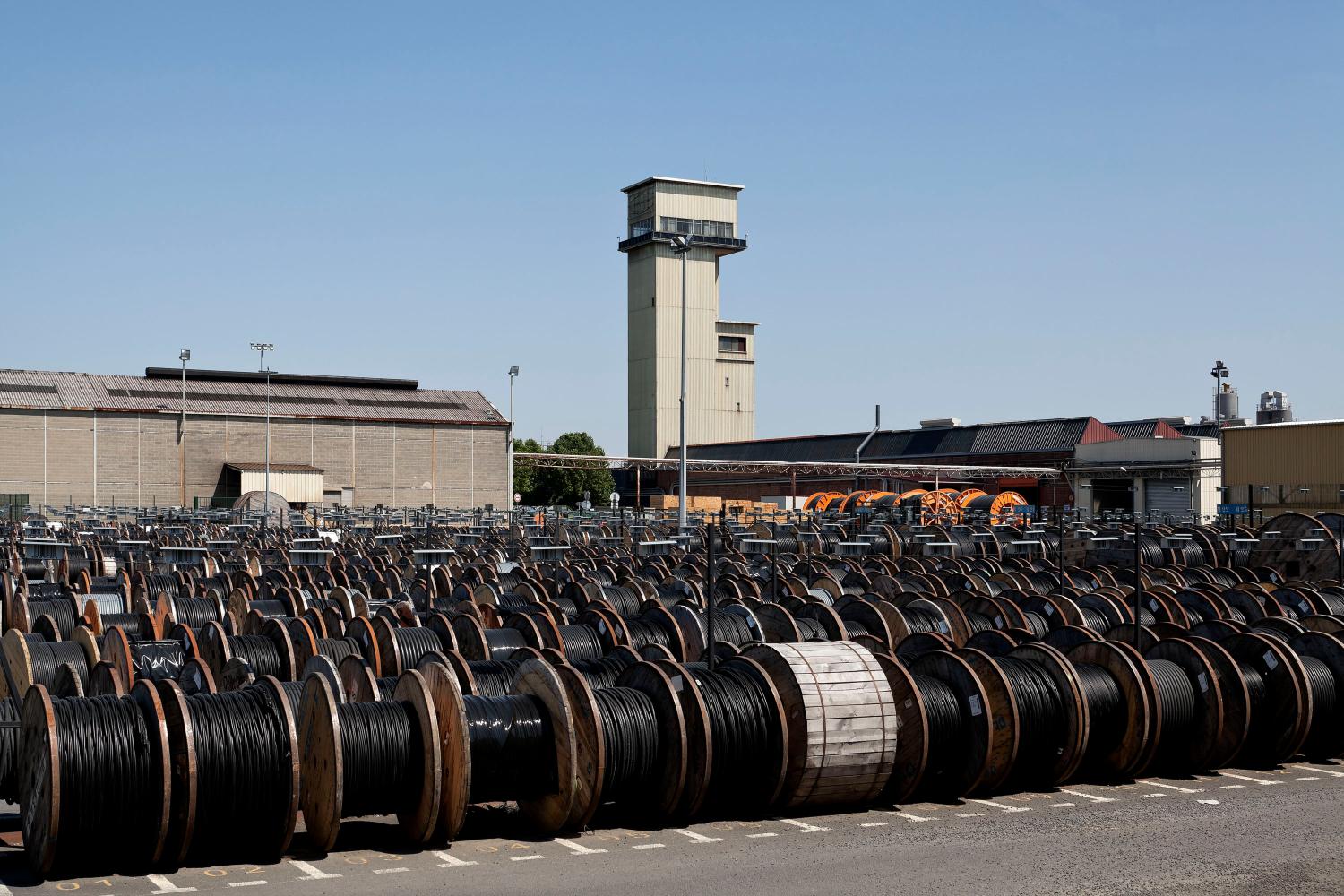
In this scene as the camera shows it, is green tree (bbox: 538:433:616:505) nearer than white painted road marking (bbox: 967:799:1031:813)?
No

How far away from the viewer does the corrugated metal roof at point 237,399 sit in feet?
285

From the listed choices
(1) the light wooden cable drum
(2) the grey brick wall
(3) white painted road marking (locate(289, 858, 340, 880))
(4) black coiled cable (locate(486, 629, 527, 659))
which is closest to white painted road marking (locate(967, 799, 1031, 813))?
(1) the light wooden cable drum

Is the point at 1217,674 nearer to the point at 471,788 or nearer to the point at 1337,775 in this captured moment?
the point at 1337,775

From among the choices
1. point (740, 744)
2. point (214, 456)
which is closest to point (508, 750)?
point (740, 744)

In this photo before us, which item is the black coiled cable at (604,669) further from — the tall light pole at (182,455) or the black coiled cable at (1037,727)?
the tall light pole at (182,455)

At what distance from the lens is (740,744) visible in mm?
12312

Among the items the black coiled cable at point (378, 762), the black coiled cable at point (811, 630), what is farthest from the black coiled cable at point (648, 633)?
the black coiled cable at point (378, 762)

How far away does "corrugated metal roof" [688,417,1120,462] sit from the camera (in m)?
90.2

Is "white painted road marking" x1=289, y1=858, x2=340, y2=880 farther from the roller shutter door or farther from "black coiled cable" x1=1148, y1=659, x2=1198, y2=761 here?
the roller shutter door

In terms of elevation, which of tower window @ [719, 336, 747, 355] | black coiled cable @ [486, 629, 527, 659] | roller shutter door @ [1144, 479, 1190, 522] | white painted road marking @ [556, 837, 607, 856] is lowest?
white painted road marking @ [556, 837, 607, 856]

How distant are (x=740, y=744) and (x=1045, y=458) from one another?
268 ft

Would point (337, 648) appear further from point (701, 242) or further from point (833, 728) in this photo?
point (701, 242)

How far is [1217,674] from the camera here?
14648 mm

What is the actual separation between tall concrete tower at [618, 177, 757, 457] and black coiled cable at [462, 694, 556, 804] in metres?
103
